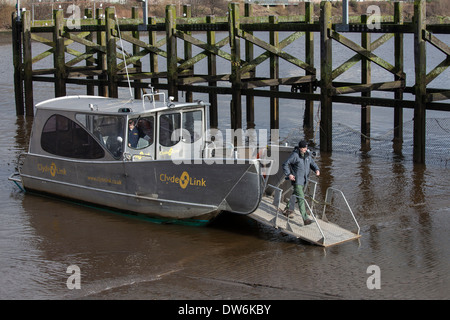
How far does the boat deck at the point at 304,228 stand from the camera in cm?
Answer: 1045

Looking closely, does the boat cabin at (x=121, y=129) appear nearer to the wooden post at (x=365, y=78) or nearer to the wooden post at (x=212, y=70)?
the wooden post at (x=365, y=78)

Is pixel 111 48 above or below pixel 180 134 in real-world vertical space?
above

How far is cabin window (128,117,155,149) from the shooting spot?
1195cm

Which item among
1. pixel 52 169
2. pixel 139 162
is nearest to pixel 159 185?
pixel 139 162

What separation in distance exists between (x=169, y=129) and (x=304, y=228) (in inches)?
123

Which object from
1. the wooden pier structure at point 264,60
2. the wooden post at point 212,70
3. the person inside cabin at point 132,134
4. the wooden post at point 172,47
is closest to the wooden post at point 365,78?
the wooden pier structure at point 264,60

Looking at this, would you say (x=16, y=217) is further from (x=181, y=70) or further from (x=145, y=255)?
(x=181, y=70)

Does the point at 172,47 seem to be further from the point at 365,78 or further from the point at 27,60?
the point at 27,60

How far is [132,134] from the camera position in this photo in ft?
39.3

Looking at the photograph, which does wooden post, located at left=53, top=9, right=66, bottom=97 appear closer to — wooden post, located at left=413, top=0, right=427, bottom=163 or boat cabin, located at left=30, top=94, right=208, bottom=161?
boat cabin, located at left=30, top=94, right=208, bottom=161

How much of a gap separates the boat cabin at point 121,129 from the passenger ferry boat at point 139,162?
0.7 inches

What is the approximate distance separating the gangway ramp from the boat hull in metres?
0.53

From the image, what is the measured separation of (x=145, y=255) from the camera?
33.9ft

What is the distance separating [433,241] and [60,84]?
1589 cm
